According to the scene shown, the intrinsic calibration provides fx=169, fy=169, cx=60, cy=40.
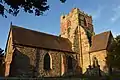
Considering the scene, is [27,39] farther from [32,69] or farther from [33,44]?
[32,69]

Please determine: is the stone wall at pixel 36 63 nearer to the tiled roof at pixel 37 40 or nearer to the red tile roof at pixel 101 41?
the tiled roof at pixel 37 40

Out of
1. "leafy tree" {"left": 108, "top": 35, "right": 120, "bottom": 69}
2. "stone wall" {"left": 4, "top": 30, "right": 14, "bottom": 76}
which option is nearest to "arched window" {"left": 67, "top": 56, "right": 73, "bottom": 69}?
"leafy tree" {"left": 108, "top": 35, "right": 120, "bottom": 69}

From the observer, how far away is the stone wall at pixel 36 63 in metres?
27.4

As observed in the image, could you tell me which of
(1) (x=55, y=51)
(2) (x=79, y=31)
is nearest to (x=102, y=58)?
(1) (x=55, y=51)

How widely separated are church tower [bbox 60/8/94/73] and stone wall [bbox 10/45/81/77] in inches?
89.9

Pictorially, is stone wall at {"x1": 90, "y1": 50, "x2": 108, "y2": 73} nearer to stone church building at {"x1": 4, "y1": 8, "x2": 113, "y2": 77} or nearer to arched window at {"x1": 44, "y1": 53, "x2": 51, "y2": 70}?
stone church building at {"x1": 4, "y1": 8, "x2": 113, "y2": 77}

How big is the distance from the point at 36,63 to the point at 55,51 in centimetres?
513

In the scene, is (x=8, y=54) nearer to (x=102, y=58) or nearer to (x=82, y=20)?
(x=102, y=58)

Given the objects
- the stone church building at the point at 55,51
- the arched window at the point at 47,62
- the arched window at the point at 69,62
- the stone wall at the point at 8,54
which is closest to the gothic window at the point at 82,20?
the stone church building at the point at 55,51

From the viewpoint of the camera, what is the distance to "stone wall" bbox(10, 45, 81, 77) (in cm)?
2739

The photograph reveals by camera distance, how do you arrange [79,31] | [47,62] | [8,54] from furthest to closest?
[79,31], [47,62], [8,54]

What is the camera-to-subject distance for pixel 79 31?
40188mm

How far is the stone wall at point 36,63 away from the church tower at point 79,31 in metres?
2.28

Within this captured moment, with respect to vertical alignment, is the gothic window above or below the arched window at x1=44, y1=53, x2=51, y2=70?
above
